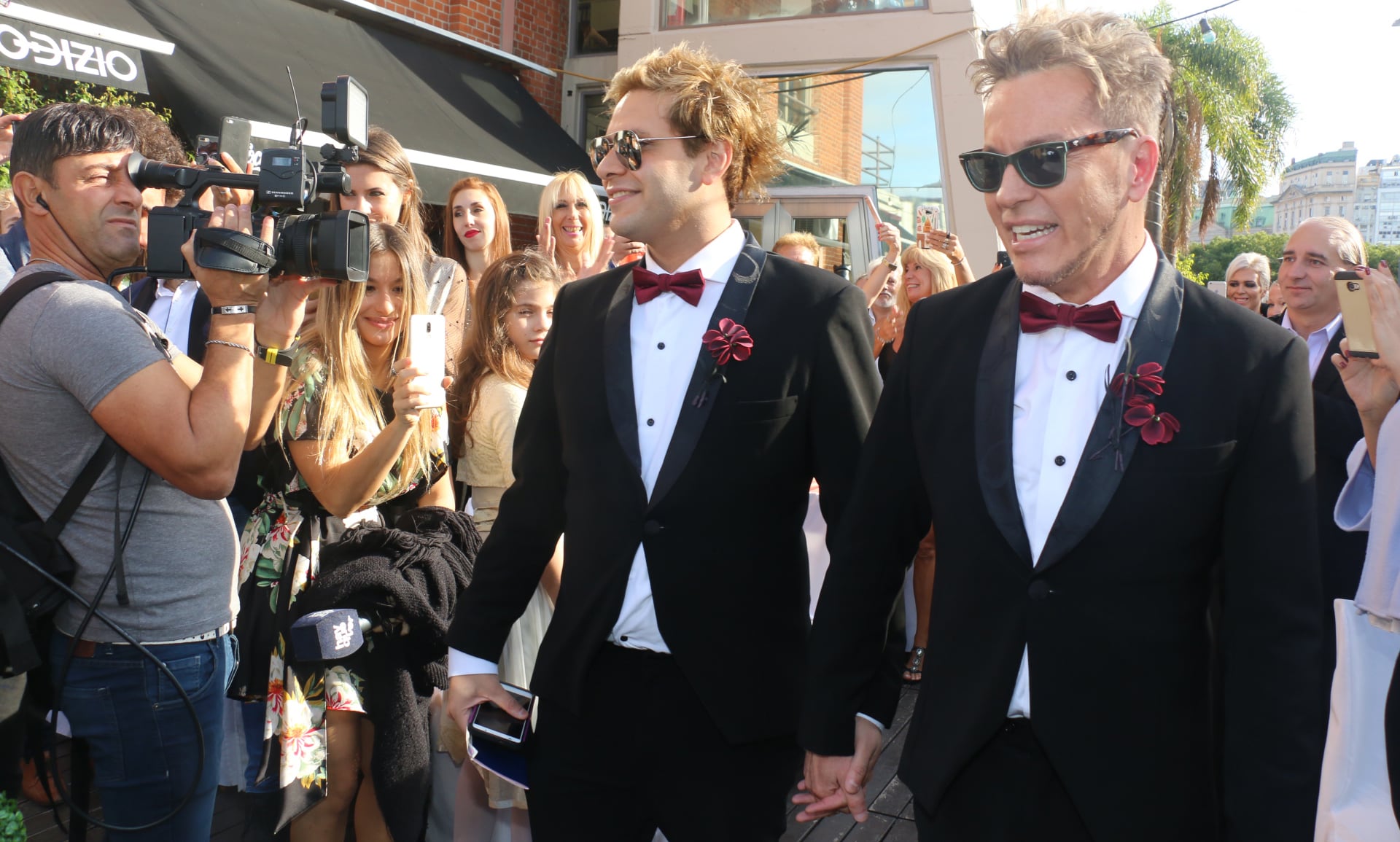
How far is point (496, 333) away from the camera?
3730 millimetres

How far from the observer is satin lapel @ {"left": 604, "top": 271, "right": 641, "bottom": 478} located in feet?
7.21

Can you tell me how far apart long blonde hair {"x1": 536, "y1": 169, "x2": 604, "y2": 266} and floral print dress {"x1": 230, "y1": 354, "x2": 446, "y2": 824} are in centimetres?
225

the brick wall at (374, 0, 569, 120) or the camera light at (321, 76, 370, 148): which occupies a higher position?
the brick wall at (374, 0, 569, 120)

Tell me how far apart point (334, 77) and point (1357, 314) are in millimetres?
7634

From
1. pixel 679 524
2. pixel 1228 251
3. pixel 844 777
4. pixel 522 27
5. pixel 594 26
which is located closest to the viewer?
pixel 844 777

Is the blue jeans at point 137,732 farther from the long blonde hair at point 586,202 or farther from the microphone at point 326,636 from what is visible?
the long blonde hair at point 586,202

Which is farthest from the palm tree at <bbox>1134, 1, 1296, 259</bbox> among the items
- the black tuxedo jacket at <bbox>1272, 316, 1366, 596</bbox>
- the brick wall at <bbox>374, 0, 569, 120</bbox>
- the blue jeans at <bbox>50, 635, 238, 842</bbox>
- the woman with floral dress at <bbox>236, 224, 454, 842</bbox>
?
the blue jeans at <bbox>50, 635, 238, 842</bbox>

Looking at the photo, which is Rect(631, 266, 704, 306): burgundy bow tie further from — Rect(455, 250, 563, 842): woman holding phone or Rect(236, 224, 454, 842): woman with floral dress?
Rect(455, 250, 563, 842): woman holding phone

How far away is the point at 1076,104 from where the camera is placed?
5.90ft

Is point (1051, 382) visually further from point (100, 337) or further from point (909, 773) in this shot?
point (100, 337)

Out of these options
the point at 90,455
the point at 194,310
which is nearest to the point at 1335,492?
the point at 90,455

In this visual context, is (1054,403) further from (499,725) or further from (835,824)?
(835,824)

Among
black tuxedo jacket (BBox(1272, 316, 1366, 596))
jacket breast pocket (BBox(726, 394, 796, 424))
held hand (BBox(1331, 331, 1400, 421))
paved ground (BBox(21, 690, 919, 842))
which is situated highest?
held hand (BBox(1331, 331, 1400, 421))

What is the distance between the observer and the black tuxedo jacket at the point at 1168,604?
5.35 ft
